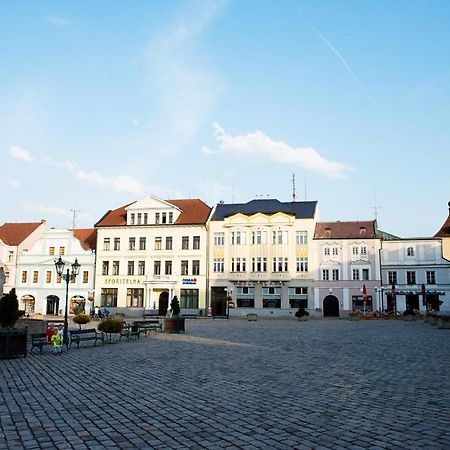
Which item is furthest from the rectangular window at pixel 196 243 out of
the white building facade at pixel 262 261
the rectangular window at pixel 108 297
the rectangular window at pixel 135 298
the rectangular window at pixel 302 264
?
the rectangular window at pixel 302 264

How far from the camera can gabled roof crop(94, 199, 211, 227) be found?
58125 millimetres

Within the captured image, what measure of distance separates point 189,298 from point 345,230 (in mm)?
19743

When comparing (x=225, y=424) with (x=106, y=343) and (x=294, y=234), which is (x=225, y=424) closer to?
(x=106, y=343)

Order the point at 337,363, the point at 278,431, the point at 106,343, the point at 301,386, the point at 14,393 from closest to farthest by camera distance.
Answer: the point at 278,431, the point at 14,393, the point at 301,386, the point at 337,363, the point at 106,343

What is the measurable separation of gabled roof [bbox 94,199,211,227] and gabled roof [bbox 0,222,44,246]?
9.41 metres

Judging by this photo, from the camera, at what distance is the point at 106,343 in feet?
70.4

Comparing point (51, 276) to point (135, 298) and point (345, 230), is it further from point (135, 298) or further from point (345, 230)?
point (345, 230)

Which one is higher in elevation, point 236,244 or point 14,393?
point 236,244

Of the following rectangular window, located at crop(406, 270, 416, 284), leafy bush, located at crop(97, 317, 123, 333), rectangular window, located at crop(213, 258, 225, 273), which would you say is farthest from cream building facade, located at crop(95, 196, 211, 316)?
leafy bush, located at crop(97, 317, 123, 333)

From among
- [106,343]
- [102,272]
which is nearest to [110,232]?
[102,272]

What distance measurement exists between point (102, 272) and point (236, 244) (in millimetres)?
16909

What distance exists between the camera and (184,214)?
59.4m

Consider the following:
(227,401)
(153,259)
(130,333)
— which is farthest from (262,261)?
(227,401)

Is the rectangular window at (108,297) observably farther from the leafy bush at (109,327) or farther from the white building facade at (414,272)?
the leafy bush at (109,327)
